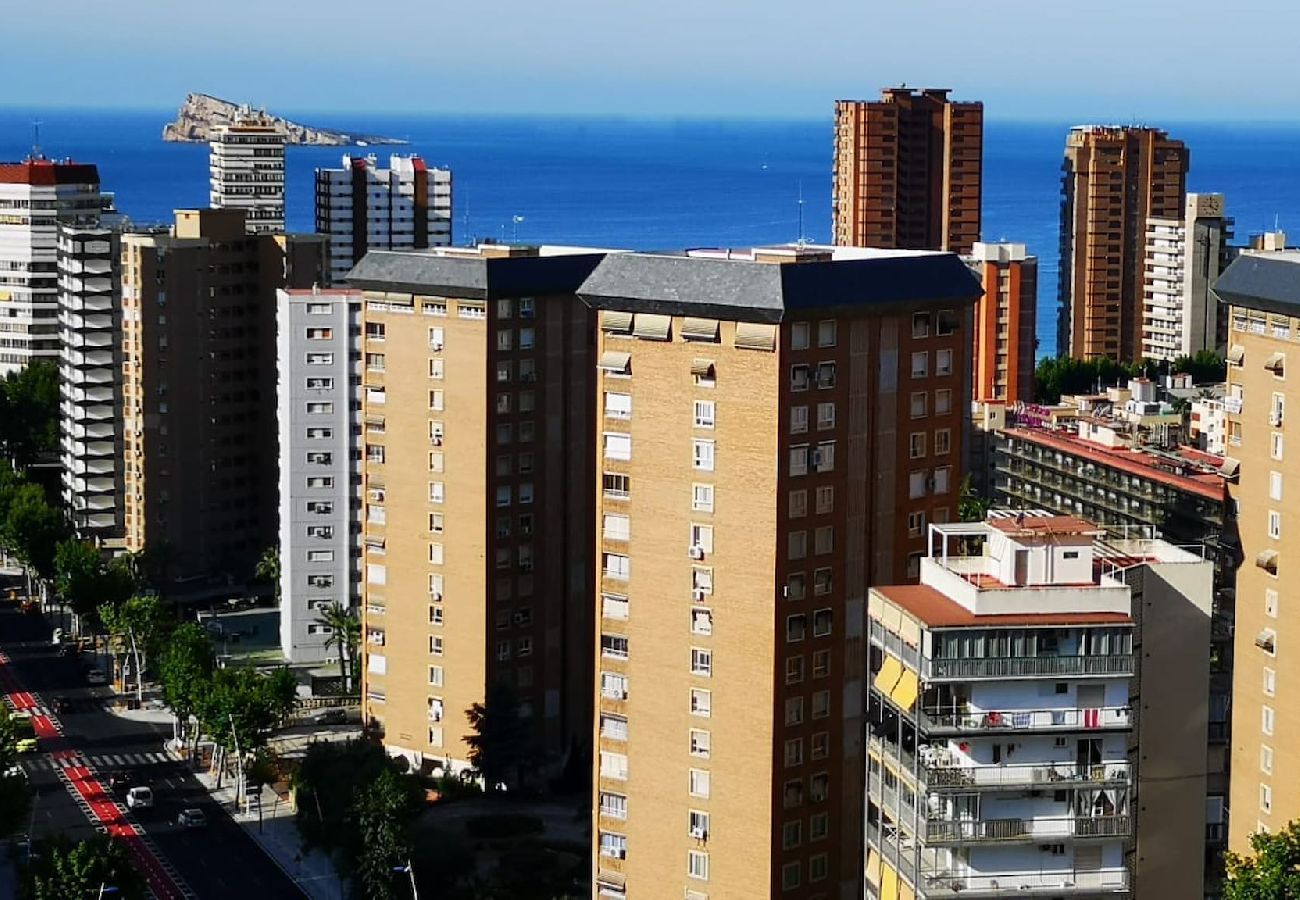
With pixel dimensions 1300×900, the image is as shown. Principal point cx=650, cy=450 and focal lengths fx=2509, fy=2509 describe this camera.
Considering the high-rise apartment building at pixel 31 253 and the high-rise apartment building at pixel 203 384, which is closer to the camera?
the high-rise apartment building at pixel 203 384

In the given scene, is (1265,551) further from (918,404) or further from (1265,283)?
(918,404)

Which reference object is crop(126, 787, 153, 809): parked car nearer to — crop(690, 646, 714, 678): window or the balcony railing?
crop(690, 646, 714, 678): window

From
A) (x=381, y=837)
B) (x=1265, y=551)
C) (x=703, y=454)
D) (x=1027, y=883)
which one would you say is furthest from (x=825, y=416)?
(x=381, y=837)

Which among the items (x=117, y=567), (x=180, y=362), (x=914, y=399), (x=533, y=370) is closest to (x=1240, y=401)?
(x=914, y=399)

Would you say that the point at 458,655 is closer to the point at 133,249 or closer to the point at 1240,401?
the point at 1240,401

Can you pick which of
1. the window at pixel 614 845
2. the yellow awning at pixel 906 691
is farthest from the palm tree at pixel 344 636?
the yellow awning at pixel 906 691

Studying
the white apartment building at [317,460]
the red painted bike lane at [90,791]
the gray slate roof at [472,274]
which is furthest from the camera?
the white apartment building at [317,460]

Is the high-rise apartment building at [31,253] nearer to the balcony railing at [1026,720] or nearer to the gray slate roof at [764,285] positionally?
the gray slate roof at [764,285]
